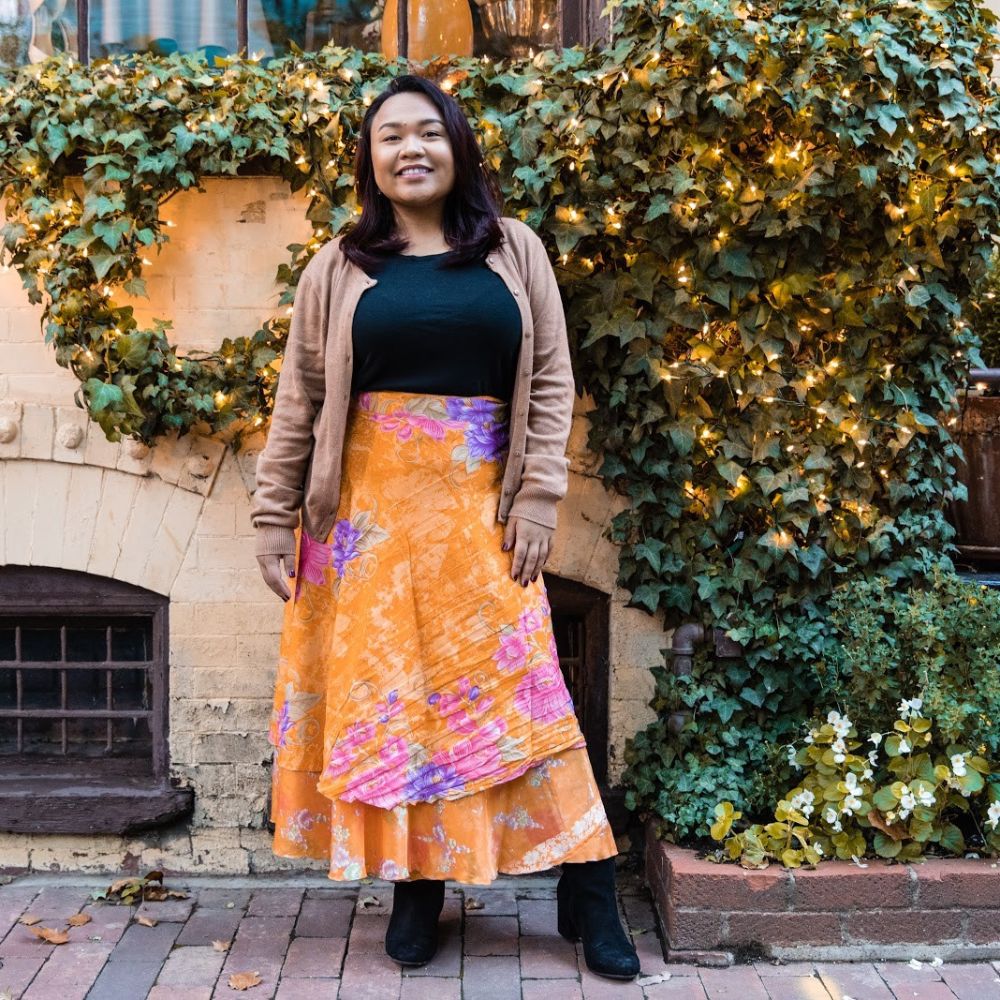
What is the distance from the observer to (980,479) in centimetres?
422

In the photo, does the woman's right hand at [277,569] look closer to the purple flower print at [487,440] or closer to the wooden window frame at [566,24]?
the purple flower print at [487,440]

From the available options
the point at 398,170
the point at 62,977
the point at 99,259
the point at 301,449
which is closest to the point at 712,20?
the point at 398,170

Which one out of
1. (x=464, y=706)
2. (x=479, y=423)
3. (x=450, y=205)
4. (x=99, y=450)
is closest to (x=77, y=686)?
(x=99, y=450)

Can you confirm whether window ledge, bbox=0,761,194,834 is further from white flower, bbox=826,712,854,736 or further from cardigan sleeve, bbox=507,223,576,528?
white flower, bbox=826,712,854,736

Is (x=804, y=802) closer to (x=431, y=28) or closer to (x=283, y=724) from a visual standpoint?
(x=283, y=724)

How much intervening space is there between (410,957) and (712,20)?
8.97 feet

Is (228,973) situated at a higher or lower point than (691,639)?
lower

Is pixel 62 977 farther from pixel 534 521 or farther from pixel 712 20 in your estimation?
pixel 712 20

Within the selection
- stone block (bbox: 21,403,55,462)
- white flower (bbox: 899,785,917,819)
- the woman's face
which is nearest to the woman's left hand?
the woman's face

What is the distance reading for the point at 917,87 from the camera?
3438 millimetres

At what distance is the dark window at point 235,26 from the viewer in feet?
14.0

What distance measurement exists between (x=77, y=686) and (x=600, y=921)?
2.00 metres

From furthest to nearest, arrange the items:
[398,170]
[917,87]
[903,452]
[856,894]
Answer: [903,452]
[917,87]
[856,894]
[398,170]

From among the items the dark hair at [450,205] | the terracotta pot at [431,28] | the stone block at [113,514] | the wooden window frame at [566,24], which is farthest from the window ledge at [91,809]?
the terracotta pot at [431,28]
